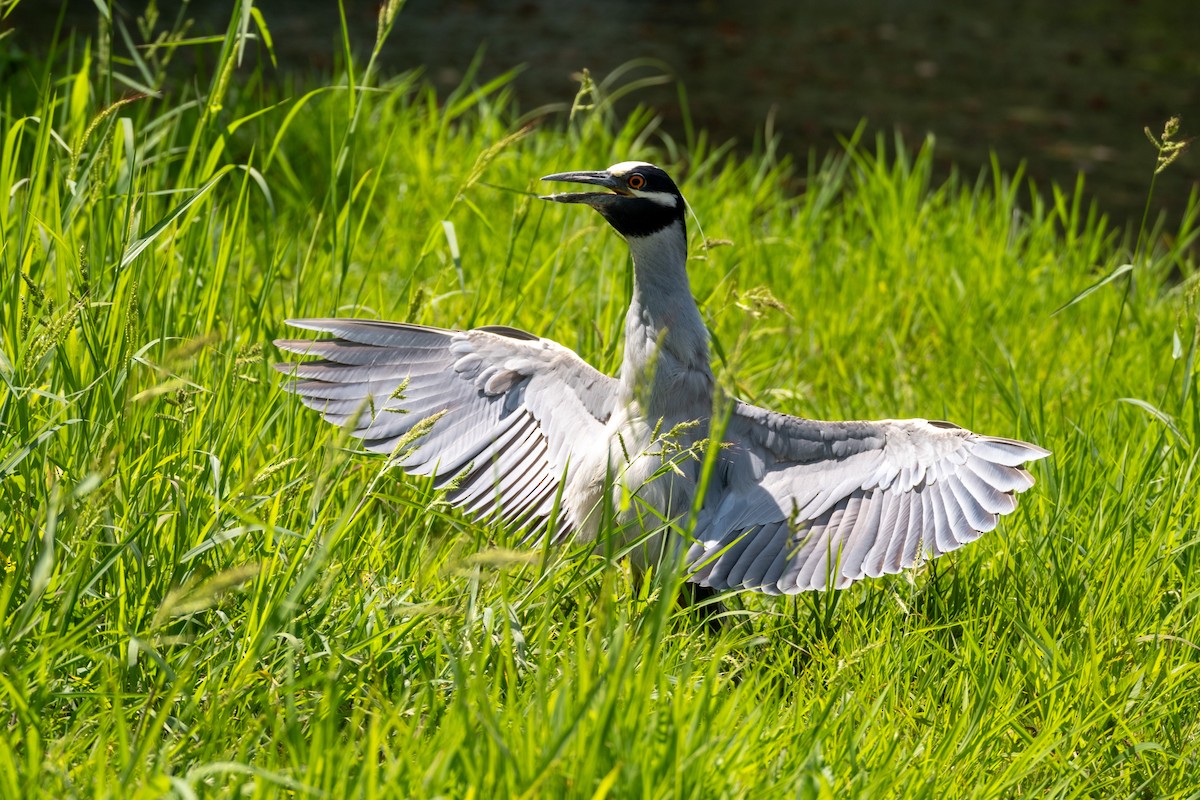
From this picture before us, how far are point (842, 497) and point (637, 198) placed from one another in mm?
899

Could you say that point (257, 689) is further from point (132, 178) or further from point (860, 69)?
point (860, 69)

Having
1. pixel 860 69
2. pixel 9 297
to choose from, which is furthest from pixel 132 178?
pixel 860 69

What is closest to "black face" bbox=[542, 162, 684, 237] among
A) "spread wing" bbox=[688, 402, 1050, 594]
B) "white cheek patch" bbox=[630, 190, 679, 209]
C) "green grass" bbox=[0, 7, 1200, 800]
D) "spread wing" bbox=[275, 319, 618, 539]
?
"white cheek patch" bbox=[630, 190, 679, 209]

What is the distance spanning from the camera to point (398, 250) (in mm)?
4992

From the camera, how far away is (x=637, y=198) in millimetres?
3400

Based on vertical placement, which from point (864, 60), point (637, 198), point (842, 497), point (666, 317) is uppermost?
point (637, 198)

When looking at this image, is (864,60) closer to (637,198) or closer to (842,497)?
(637,198)

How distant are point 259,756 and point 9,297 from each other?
1.28 metres

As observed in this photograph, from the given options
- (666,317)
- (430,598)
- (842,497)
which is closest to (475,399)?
(666,317)

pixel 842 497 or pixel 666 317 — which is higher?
pixel 666 317

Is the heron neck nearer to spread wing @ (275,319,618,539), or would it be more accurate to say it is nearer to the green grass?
spread wing @ (275,319,618,539)

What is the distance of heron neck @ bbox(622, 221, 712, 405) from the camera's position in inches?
131

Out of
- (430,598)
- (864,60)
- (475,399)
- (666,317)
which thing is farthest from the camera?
(864,60)

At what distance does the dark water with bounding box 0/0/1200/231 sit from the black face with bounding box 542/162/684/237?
498cm
